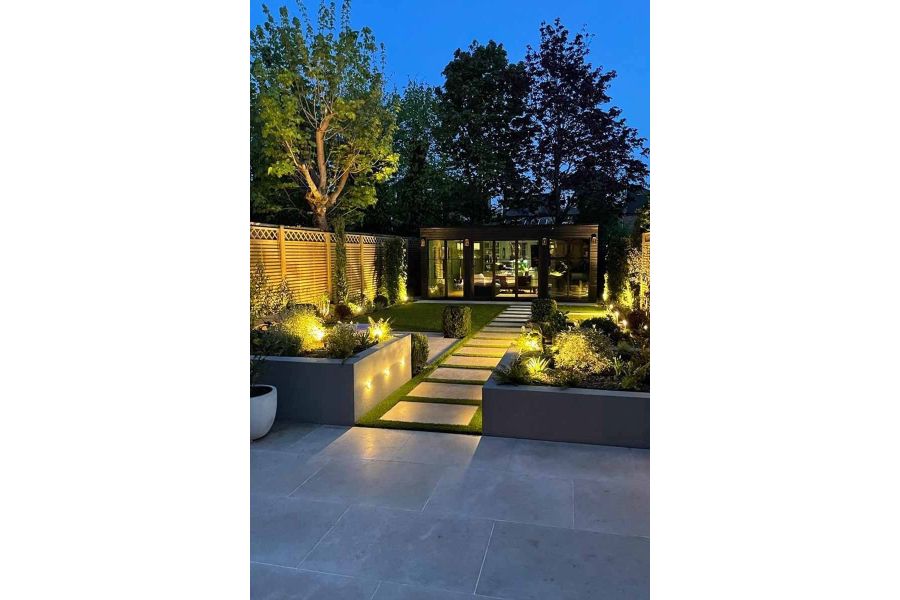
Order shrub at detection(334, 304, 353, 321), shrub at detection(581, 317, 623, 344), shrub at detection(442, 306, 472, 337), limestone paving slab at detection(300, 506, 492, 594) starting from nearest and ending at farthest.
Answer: limestone paving slab at detection(300, 506, 492, 594) < shrub at detection(581, 317, 623, 344) < shrub at detection(442, 306, 472, 337) < shrub at detection(334, 304, 353, 321)

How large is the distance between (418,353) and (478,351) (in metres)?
1.86

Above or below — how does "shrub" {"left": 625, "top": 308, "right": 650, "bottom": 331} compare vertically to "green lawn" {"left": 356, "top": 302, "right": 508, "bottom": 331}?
above

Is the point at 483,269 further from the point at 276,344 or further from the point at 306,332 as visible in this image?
the point at 276,344

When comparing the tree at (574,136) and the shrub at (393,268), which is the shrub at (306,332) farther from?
the tree at (574,136)

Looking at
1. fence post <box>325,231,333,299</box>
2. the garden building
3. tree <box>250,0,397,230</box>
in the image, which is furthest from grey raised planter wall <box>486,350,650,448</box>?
the garden building

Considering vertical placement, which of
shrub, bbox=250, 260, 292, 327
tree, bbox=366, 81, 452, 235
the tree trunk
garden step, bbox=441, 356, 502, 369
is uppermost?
tree, bbox=366, 81, 452, 235

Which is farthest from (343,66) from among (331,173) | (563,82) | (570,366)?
(563,82)

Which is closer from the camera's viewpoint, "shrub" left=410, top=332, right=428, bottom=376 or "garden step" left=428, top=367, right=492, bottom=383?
"garden step" left=428, top=367, right=492, bottom=383

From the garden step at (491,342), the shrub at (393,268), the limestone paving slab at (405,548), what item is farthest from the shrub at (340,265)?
the limestone paving slab at (405,548)

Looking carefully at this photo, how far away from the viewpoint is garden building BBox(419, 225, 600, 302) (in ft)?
55.9

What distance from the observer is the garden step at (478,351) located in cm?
852

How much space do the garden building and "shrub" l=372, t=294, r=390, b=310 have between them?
11.0ft

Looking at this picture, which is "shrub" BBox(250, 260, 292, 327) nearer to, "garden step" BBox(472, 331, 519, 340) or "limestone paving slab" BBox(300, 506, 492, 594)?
"garden step" BBox(472, 331, 519, 340)
